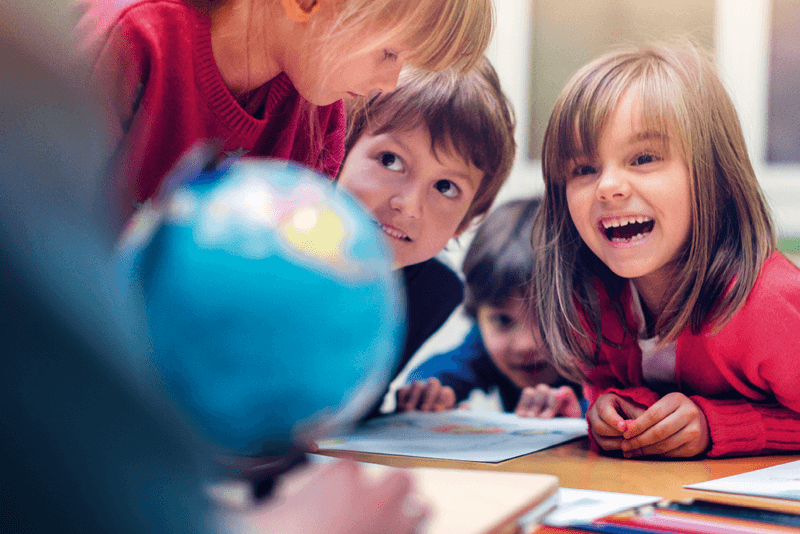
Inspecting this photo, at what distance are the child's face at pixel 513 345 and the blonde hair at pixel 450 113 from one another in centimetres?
47

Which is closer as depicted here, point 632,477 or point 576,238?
point 632,477

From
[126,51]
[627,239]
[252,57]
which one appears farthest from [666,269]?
[126,51]

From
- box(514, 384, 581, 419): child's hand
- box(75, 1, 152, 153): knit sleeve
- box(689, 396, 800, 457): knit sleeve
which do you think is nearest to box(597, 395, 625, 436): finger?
box(689, 396, 800, 457): knit sleeve

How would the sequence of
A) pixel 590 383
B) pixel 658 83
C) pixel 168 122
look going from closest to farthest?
pixel 168 122, pixel 658 83, pixel 590 383

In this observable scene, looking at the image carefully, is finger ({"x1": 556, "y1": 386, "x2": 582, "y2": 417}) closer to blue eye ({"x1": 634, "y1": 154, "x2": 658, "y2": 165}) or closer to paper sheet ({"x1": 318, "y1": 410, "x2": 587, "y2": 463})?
paper sheet ({"x1": 318, "y1": 410, "x2": 587, "y2": 463})

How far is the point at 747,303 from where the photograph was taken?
2.94ft

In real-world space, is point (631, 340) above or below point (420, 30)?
below

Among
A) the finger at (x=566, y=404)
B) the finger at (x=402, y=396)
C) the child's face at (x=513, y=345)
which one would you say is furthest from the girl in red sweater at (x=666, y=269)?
the child's face at (x=513, y=345)

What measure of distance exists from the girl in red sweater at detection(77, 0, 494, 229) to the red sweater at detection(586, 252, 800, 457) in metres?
0.52

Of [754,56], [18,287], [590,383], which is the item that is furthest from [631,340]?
[754,56]

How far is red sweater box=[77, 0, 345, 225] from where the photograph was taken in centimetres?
74

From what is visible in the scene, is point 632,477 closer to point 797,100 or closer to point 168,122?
point 168,122

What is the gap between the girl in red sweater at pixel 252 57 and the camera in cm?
79

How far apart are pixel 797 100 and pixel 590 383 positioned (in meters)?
1.94
